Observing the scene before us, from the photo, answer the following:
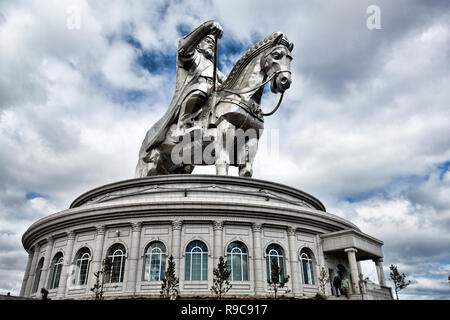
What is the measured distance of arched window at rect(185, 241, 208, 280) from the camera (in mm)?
19188

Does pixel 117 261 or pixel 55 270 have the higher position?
pixel 117 261

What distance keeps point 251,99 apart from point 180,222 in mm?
11045

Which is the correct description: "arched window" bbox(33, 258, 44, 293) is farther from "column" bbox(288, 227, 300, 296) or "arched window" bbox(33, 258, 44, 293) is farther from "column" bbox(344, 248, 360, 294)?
"column" bbox(344, 248, 360, 294)

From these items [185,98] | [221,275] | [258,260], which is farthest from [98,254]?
[185,98]

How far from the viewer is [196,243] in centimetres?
2005

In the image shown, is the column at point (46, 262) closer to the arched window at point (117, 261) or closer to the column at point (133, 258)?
the arched window at point (117, 261)

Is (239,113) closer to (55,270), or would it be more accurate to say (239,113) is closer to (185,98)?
(185,98)

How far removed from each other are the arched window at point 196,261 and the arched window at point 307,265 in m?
5.87

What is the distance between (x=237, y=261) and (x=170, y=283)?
A: 4.67m

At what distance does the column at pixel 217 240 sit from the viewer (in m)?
19.4

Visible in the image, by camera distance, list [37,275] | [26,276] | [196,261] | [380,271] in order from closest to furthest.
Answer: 1. [196,261]
2. [37,275]
3. [380,271]
4. [26,276]

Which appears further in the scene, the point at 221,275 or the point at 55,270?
Result: the point at 55,270

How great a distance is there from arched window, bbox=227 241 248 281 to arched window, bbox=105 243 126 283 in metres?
5.89
